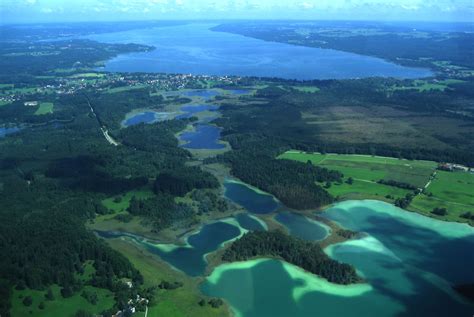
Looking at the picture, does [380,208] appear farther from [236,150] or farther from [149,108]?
[149,108]

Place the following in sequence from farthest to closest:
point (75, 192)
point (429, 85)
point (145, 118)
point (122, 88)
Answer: point (122, 88)
point (429, 85)
point (145, 118)
point (75, 192)

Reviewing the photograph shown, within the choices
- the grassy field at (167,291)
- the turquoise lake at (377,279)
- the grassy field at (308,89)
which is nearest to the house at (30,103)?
the grassy field at (308,89)

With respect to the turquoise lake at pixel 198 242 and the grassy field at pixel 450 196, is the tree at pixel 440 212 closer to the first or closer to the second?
the grassy field at pixel 450 196

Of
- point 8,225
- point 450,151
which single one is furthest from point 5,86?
point 450,151

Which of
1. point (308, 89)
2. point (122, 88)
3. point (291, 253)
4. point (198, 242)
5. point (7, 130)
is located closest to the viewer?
point (291, 253)

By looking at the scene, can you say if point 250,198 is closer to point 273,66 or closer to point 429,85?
point 429,85

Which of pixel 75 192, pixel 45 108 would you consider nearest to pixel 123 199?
pixel 75 192
